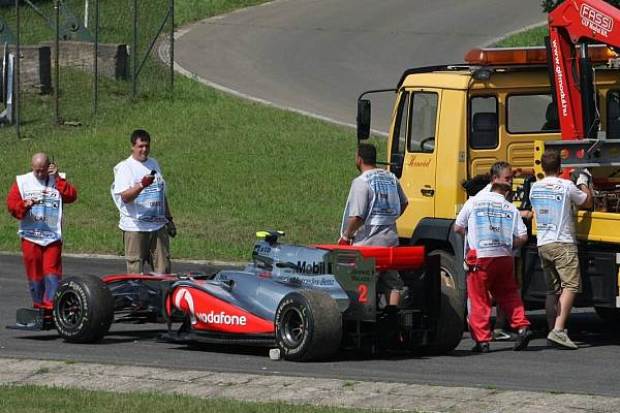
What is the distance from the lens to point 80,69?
3219 centimetres

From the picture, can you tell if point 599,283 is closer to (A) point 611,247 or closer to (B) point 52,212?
(A) point 611,247

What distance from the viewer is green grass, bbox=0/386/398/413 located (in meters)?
10.1

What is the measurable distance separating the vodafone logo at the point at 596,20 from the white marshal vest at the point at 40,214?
17.0 feet

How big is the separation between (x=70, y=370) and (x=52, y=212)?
118 inches

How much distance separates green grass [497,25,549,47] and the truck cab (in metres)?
21.4

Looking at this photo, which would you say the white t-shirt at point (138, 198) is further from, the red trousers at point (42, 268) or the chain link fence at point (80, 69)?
the chain link fence at point (80, 69)

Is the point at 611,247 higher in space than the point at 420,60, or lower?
lower

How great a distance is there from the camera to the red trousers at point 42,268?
47.2 ft

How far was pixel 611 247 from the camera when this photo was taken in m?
13.6

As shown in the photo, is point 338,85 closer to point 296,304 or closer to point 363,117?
point 363,117

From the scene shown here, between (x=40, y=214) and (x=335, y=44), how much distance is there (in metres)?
24.3

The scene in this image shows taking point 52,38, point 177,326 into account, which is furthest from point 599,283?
point 52,38

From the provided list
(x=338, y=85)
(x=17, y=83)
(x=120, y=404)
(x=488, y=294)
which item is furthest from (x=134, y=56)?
(x=120, y=404)

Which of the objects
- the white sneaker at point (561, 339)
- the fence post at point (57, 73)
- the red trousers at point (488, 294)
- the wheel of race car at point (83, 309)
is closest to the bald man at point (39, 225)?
the wheel of race car at point (83, 309)
